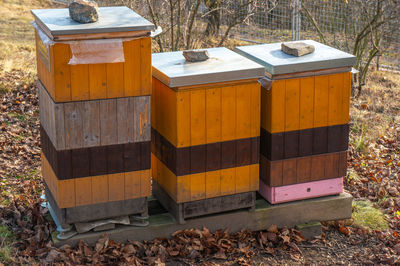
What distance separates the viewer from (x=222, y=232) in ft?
16.5

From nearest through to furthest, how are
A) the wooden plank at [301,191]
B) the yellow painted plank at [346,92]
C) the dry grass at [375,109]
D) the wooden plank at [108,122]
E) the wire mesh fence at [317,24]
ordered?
the wooden plank at [108,122]
the yellow painted plank at [346,92]
the wooden plank at [301,191]
the dry grass at [375,109]
the wire mesh fence at [317,24]

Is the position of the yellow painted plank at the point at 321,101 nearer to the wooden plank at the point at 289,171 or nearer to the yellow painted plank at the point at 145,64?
the wooden plank at the point at 289,171

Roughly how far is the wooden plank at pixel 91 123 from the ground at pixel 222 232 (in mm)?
861

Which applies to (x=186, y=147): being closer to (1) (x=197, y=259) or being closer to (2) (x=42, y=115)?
(1) (x=197, y=259)

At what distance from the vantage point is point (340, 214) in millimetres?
5414

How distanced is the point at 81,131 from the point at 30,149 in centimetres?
274

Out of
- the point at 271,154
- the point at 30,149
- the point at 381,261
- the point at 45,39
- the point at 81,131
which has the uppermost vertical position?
the point at 45,39

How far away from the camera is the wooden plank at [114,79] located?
4363mm

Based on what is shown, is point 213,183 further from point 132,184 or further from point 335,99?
point 335,99

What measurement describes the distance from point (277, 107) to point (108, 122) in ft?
4.75

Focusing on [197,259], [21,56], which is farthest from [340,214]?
[21,56]

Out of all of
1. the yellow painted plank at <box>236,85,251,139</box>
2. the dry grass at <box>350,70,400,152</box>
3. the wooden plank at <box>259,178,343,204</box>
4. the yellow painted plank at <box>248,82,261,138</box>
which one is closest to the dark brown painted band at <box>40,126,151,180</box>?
the yellow painted plank at <box>236,85,251,139</box>

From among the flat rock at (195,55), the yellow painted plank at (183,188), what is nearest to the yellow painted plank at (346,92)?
the flat rock at (195,55)

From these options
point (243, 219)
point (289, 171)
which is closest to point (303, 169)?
point (289, 171)
